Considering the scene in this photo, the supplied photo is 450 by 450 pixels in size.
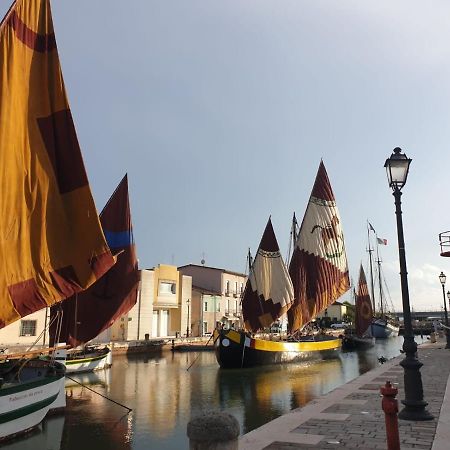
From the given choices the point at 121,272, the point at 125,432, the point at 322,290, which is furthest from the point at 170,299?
the point at 125,432

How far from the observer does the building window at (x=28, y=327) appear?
33.9 metres

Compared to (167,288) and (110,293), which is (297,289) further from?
(110,293)

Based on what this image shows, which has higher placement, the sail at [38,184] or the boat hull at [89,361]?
the sail at [38,184]

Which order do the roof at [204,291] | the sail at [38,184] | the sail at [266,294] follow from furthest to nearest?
1. the roof at [204,291]
2. the sail at [266,294]
3. the sail at [38,184]

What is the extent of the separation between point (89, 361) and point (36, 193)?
19.9 meters

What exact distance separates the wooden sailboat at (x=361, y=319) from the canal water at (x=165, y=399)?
1667cm

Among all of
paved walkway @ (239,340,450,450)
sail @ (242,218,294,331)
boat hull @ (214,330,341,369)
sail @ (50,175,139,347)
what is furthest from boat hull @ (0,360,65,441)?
sail @ (242,218,294,331)

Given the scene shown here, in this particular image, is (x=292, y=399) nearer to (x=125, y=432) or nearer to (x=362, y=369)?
(x=125, y=432)

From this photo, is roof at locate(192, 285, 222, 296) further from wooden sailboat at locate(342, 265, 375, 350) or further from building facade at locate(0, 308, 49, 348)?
building facade at locate(0, 308, 49, 348)

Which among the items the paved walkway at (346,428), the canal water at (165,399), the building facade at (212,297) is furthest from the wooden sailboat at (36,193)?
the building facade at (212,297)

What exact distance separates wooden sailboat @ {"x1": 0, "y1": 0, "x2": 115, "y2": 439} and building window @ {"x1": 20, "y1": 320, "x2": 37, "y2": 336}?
2331 cm

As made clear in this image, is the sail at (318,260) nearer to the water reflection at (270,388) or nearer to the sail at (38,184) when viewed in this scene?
the water reflection at (270,388)

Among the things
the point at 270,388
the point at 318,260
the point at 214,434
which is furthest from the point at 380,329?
the point at 214,434

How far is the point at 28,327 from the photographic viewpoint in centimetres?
3422
